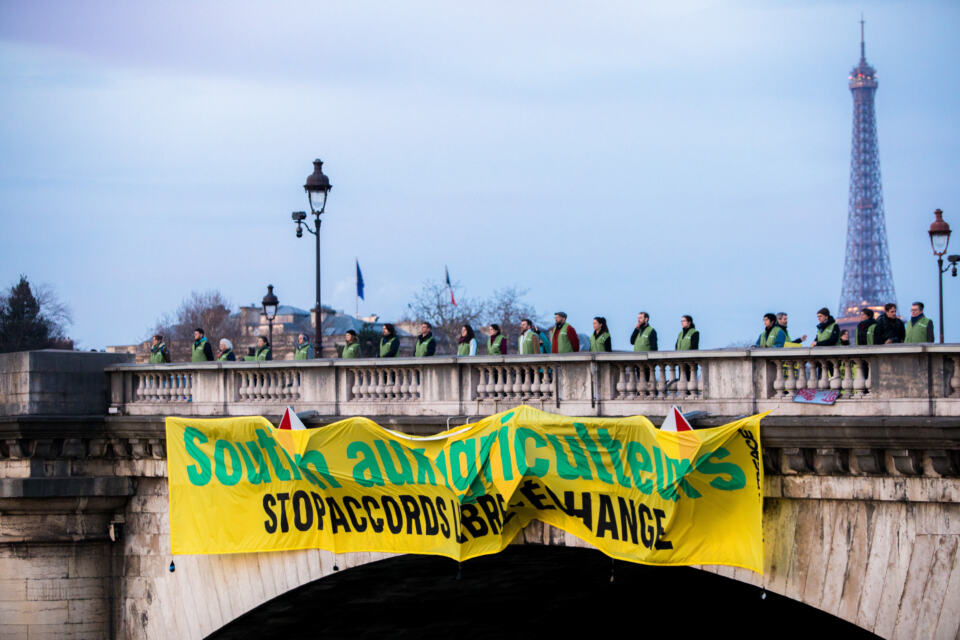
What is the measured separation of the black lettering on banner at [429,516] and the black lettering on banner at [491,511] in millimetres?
801

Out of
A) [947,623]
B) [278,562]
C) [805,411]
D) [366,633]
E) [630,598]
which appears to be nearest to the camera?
[947,623]

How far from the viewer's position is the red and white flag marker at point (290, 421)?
1911cm

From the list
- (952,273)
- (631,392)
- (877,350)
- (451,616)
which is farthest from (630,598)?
(877,350)

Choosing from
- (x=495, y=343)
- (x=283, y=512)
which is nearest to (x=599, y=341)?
(x=495, y=343)

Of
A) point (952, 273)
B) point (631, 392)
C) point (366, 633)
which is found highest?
point (952, 273)

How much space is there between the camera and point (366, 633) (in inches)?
1172

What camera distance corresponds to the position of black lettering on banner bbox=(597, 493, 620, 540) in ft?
54.7

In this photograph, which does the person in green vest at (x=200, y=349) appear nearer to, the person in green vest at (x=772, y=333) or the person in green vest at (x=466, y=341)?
the person in green vest at (x=466, y=341)

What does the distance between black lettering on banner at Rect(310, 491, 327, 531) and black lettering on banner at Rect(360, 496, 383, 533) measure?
29.8 inches

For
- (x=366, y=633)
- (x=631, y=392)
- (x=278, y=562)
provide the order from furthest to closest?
(x=366, y=633) < (x=278, y=562) < (x=631, y=392)

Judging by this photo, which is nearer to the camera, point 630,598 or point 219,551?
point 219,551

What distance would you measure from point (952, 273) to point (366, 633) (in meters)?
16.0

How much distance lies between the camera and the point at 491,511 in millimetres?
17641

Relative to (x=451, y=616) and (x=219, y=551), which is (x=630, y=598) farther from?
(x=219, y=551)
